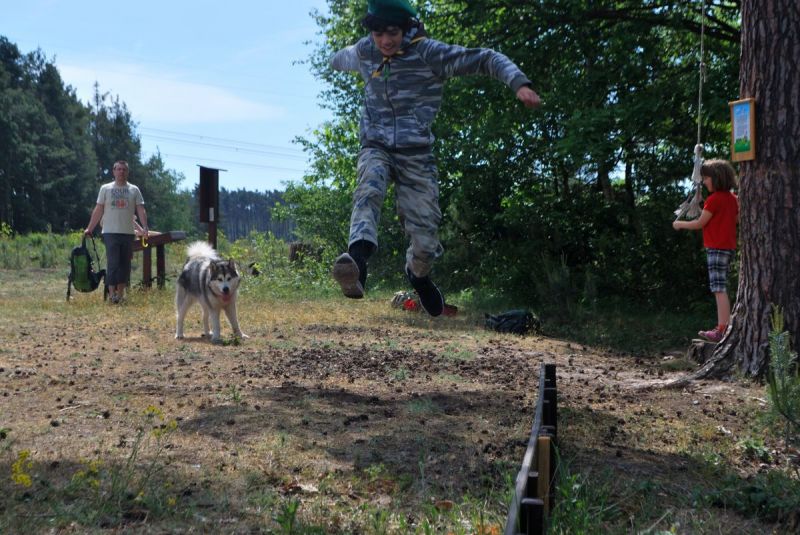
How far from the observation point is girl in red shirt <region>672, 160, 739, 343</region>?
709 centimetres

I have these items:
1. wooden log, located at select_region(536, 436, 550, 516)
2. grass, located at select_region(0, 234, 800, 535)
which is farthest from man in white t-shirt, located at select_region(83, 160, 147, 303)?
wooden log, located at select_region(536, 436, 550, 516)

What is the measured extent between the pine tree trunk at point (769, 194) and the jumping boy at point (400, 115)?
2.02 m

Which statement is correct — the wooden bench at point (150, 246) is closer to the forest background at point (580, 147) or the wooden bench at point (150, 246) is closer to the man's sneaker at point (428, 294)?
the forest background at point (580, 147)

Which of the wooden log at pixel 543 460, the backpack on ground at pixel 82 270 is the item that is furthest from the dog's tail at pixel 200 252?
the wooden log at pixel 543 460

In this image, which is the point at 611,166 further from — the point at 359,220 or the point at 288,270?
the point at 288,270

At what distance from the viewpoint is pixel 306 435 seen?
4.11 m

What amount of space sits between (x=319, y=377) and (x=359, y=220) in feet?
5.51

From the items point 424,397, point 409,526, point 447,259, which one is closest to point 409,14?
point 424,397

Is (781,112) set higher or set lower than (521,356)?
higher

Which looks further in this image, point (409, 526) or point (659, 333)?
point (659, 333)

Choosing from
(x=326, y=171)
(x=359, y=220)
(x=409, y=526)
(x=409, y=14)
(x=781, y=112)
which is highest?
(x=326, y=171)

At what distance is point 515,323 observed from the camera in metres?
9.83

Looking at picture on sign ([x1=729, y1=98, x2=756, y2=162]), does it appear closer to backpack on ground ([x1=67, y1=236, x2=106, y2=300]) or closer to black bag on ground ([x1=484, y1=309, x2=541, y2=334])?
black bag on ground ([x1=484, y1=309, x2=541, y2=334])

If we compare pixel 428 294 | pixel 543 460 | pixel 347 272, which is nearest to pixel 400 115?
pixel 347 272
